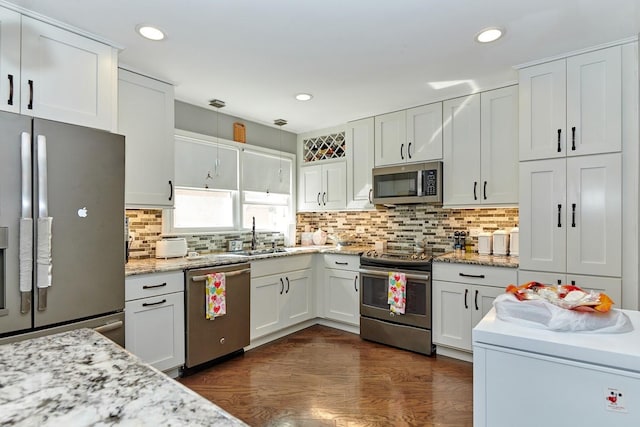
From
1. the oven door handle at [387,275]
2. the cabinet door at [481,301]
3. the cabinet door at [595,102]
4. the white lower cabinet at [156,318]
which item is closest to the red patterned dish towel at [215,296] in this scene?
the white lower cabinet at [156,318]

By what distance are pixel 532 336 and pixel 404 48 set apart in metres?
1.93

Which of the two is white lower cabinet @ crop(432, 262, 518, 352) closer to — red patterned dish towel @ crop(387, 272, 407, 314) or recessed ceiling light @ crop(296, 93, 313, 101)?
red patterned dish towel @ crop(387, 272, 407, 314)

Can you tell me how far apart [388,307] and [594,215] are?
179 cm

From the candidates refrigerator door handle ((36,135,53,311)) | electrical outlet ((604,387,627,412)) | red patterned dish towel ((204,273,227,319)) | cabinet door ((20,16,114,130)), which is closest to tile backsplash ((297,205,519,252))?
red patterned dish towel ((204,273,227,319))

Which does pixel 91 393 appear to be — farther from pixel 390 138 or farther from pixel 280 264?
pixel 390 138

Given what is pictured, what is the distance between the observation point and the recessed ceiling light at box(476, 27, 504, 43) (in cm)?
215

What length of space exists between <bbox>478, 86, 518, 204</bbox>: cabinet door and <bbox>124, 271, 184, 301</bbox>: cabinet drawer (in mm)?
2653

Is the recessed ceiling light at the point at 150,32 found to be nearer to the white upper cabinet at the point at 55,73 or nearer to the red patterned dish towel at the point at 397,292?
the white upper cabinet at the point at 55,73

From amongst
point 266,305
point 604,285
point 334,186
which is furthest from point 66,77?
point 604,285

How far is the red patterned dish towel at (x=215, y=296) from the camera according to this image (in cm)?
278

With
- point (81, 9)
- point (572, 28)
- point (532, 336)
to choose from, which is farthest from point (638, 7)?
point (81, 9)

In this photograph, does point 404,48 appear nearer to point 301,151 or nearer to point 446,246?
point 446,246

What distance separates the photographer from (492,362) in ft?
4.25

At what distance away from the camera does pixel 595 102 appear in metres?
2.43
